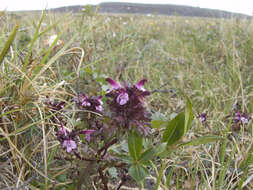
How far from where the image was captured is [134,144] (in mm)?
837

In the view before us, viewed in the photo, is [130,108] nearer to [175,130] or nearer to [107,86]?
[175,130]

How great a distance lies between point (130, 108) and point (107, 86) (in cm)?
95

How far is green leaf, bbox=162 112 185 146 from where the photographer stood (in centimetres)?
83

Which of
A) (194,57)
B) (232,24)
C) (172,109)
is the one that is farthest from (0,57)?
(232,24)

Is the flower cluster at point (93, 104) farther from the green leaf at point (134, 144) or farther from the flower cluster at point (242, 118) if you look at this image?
the flower cluster at point (242, 118)

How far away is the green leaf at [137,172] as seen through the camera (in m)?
0.82

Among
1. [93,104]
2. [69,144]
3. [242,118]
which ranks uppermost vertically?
[93,104]

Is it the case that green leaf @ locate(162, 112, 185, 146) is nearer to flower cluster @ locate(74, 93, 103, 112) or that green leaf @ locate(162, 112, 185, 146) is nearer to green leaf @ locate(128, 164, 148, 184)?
green leaf @ locate(128, 164, 148, 184)

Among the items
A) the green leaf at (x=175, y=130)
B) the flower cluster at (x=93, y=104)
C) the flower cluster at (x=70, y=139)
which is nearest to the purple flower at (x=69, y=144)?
the flower cluster at (x=70, y=139)

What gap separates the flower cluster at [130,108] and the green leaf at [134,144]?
0.04 m

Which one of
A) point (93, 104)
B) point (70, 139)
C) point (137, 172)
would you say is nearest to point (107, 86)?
point (93, 104)

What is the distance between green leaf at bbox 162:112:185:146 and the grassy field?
0.10m

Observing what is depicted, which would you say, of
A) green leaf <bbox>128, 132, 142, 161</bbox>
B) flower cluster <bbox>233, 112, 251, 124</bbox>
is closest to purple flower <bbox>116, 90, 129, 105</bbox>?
green leaf <bbox>128, 132, 142, 161</bbox>

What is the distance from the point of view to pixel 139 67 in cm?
260
